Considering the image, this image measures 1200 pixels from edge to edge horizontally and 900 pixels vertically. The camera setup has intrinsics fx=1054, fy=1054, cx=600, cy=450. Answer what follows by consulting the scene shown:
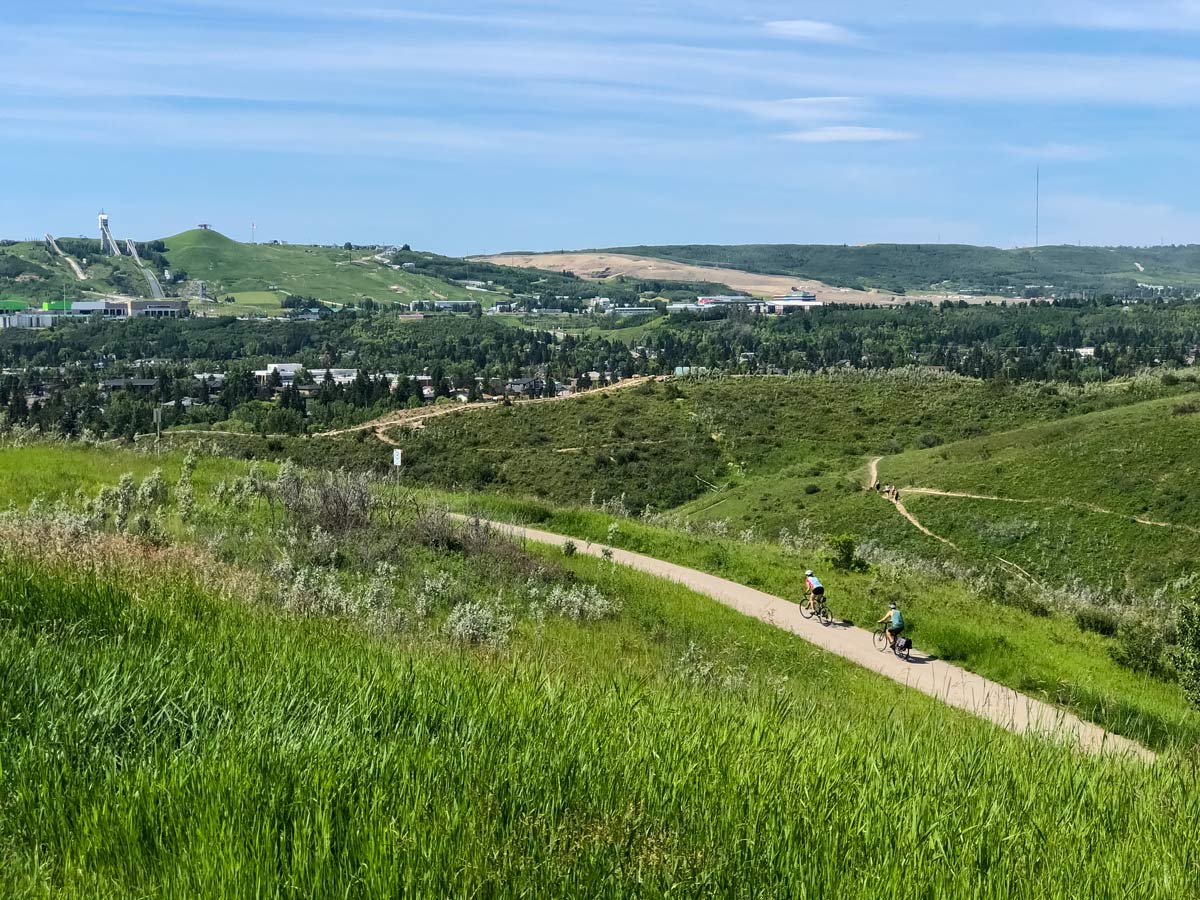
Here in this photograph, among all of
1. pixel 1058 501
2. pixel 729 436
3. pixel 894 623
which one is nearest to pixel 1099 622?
pixel 894 623

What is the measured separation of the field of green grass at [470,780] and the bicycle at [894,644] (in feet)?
33.1

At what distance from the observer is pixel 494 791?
3510 mm

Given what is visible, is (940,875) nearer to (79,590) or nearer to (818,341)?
(79,590)

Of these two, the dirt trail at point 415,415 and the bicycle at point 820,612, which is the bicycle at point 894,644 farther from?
the dirt trail at point 415,415

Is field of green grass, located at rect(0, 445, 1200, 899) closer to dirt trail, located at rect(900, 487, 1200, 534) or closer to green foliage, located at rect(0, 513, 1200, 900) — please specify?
green foliage, located at rect(0, 513, 1200, 900)

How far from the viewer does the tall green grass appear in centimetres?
304

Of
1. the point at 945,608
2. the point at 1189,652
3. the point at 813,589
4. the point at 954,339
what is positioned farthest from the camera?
the point at 954,339

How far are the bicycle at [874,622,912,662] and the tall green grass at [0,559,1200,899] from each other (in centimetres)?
1097

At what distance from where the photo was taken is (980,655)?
15992 mm

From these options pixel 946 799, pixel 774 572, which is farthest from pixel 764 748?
pixel 774 572

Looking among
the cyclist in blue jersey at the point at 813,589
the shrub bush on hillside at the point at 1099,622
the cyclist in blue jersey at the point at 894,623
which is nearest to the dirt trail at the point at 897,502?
the shrub bush on hillside at the point at 1099,622

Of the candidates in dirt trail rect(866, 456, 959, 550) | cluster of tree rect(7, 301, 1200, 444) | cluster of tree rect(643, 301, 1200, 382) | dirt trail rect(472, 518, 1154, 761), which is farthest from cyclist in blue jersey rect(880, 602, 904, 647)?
cluster of tree rect(643, 301, 1200, 382)

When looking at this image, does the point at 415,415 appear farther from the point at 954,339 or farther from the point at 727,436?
the point at 954,339

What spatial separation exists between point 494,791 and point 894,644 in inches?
533
